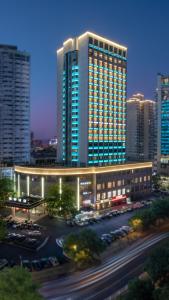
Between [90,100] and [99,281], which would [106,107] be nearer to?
[90,100]

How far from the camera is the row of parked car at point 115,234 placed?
48.5 metres

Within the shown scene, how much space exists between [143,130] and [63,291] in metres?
129

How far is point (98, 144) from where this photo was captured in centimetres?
7900

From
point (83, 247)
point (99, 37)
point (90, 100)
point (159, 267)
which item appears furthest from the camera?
point (99, 37)

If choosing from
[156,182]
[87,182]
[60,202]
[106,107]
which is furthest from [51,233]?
[156,182]

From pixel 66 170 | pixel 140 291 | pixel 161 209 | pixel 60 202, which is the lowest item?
pixel 140 291

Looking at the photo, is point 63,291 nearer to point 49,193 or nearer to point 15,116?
point 49,193

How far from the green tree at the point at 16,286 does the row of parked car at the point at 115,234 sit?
88.5 ft

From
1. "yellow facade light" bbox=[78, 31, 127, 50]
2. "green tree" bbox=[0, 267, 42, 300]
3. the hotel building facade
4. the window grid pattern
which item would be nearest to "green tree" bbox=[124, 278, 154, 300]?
"green tree" bbox=[0, 267, 42, 300]

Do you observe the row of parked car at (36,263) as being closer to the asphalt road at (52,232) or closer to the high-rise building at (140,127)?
the asphalt road at (52,232)

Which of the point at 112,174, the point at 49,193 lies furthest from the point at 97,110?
the point at 49,193

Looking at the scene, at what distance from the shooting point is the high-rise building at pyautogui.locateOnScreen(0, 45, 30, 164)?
95875 millimetres

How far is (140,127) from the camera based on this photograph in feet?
503

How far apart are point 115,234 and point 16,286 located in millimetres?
32008
